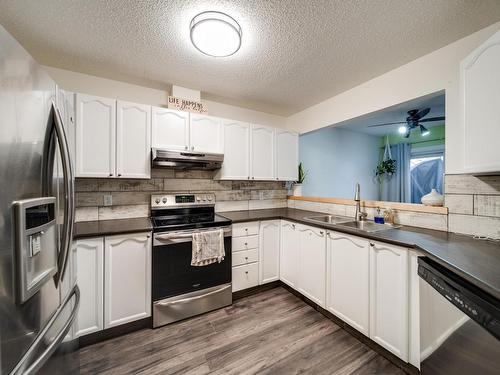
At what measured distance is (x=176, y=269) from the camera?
1906 mm

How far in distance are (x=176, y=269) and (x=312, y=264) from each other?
132 cm

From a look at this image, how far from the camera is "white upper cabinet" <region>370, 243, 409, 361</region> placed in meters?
1.37

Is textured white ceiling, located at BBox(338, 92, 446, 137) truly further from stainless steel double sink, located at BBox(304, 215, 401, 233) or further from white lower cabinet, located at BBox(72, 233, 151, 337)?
white lower cabinet, located at BBox(72, 233, 151, 337)

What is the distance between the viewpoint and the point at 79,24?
1466 millimetres

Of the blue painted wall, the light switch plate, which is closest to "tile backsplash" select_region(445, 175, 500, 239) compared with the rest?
the blue painted wall

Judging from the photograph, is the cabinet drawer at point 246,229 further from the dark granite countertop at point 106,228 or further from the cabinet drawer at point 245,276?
the dark granite countertop at point 106,228

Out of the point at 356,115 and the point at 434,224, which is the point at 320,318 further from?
the point at 356,115

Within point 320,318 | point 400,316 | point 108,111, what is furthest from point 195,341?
point 108,111

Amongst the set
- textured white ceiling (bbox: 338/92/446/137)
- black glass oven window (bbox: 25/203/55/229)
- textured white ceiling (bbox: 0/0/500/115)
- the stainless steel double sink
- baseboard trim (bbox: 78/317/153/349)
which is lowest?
baseboard trim (bbox: 78/317/153/349)

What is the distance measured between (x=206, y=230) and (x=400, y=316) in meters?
1.64

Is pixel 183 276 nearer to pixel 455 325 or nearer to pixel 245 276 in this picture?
pixel 245 276

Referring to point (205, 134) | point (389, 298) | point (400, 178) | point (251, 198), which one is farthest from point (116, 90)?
point (400, 178)

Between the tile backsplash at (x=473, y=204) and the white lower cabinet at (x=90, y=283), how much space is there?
279 cm

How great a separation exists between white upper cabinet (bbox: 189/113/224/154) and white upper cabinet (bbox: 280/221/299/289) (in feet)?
4.05
